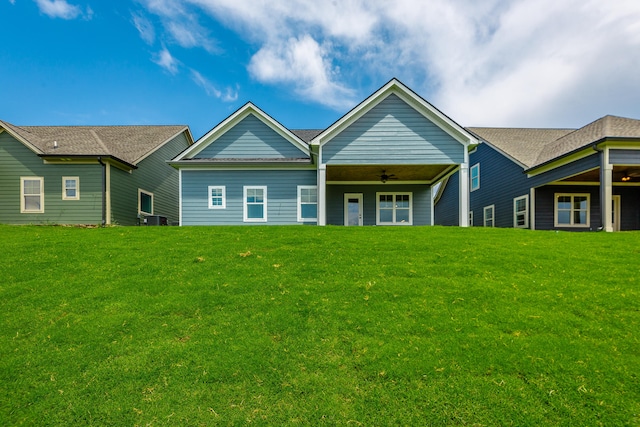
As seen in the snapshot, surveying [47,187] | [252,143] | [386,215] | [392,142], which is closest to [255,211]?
[252,143]

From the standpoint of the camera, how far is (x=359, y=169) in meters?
16.1

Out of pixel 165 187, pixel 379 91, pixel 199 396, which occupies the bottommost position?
pixel 199 396

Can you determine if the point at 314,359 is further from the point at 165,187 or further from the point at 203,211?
the point at 165,187

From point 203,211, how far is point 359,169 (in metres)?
7.82

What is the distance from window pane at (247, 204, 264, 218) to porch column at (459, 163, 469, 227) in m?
9.04

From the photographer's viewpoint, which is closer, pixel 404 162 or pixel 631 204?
pixel 404 162

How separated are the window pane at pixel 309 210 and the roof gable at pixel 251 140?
97.6 inches

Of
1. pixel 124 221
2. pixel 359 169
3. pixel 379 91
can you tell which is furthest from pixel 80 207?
pixel 379 91

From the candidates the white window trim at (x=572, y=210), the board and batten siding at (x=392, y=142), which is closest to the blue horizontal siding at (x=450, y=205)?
the white window trim at (x=572, y=210)

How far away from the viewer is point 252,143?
1689cm

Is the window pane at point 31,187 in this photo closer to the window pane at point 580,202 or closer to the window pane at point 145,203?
the window pane at point 145,203

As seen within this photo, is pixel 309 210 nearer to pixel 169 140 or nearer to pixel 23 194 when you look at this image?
pixel 169 140

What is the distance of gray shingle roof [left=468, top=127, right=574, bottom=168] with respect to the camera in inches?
771

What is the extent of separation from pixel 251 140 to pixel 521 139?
17.6 meters
